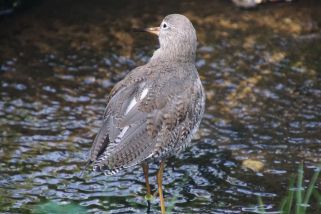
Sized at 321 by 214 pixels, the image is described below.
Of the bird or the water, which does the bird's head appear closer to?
the bird

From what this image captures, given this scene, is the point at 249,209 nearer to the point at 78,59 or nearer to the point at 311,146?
the point at 311,146

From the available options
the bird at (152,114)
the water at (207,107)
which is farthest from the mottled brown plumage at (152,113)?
the water at (207,107)

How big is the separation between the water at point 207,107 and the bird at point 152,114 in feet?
1.36

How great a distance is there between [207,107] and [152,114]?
2116 mm

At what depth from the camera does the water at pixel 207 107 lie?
6387 mm

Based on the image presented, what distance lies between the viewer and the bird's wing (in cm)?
555

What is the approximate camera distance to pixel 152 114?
5.82m

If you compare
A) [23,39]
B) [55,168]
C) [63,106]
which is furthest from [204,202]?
[23,39]

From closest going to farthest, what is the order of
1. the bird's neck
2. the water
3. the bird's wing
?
1. the bird's wing
2. the water
3. the bird's neck

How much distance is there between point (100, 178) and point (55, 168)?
0.43m

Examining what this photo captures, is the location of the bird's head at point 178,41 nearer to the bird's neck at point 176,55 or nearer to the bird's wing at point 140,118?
the bird's neck at point 176,55

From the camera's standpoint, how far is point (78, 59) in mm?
8539

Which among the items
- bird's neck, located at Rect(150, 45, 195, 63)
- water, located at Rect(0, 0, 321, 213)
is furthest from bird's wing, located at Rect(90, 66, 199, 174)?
water, located at Rect(0, 0, 321, 213)

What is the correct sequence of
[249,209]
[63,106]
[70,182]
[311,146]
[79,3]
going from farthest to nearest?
[79,3] < [63,106] < [311,146] < [70,182] < [249,209]
